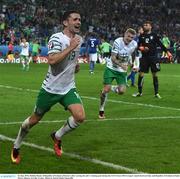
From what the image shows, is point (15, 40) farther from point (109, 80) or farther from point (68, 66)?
point (68, 66)

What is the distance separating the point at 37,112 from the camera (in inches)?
376

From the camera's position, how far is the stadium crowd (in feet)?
174

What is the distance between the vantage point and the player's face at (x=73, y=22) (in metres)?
9.38

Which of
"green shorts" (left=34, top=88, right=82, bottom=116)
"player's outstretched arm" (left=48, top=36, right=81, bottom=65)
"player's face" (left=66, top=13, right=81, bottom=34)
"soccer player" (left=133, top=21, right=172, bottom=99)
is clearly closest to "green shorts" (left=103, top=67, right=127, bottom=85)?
"soccer player" (left=133, top=21, right=172, bottom=99)

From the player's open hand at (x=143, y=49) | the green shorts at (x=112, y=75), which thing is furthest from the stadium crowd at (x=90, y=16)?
the green shorts at (x=112, y=75)

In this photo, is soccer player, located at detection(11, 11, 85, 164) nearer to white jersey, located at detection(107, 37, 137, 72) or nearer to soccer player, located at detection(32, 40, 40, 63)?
white jersey, located at detection(107, 37, 137, 72)

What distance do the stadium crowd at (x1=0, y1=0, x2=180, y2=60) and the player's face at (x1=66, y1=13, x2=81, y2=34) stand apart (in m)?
40.5

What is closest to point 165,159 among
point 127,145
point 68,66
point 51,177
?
point 127,145

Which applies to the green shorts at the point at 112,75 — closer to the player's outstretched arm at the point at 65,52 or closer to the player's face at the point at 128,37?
the player's face at the point at 128,37

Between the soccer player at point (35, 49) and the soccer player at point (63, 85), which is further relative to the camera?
the soccer player at point (35, 49)

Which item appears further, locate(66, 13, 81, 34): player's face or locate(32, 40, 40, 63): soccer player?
locate(32, 40, 40, 63): soccer player

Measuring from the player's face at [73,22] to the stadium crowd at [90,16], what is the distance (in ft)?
133

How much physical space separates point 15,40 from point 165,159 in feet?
136

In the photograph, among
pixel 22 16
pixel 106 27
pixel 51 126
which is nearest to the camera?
pixel 51 126
